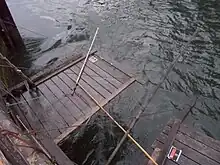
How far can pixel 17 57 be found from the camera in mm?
9141

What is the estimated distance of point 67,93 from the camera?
6500mm

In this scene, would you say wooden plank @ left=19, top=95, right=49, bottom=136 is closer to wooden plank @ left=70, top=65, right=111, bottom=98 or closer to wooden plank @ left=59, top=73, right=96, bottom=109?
wooden plank @ left=59, top=73, right=96, bottom=109

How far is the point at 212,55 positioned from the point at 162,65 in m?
1.66

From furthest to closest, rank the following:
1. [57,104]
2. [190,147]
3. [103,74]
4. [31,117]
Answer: [103,74] → [57,104] → [31,117] → [190,147]

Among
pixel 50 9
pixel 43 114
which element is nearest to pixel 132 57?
pixel 43 114

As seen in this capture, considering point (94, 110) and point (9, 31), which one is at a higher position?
point (9, 31)

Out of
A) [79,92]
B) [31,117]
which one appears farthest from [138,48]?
[31,117]

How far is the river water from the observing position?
20.3ft

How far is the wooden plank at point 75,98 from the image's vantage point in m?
6.06

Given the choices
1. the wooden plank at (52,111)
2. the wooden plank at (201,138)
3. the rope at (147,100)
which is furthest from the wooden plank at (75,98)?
the wooden plank at (201,138)

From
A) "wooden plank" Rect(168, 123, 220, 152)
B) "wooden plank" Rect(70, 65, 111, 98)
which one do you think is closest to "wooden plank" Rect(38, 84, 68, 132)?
"wooden plank" Rect(70, 65, 111, 98)

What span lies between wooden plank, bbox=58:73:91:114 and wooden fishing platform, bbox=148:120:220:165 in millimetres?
1963

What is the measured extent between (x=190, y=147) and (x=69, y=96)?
125 inches

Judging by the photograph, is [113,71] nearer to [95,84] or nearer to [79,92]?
[95,84]
